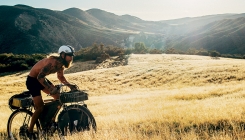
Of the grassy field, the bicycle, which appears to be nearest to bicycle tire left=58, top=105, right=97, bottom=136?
the bicycle

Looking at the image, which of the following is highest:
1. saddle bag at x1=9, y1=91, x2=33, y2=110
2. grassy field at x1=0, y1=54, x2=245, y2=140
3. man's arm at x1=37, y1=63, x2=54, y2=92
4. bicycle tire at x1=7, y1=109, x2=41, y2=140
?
man's arm at x1=37, y1=63, x2=54, y2=92

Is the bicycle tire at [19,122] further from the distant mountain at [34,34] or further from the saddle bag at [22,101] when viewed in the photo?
the distant mountain at [34,34]

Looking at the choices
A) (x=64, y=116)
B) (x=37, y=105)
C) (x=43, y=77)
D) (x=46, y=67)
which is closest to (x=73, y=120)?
(x=64, y=116)

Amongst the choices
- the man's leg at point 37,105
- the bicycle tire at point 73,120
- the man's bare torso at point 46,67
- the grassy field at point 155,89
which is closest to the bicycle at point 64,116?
the bicycle tire at point 73,120

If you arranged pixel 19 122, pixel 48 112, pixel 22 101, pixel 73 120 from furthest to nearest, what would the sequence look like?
pixel 19 122 → pixel 22 101 → pixel 48 112 → pixel 73 120

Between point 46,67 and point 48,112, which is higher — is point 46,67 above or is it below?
above

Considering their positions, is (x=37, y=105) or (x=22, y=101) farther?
(x=22, y=101)

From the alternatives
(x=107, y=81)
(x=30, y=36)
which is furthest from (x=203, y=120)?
(x=30, y=36)

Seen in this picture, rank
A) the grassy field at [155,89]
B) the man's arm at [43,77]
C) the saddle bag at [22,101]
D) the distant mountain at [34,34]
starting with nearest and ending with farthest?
1. the man's arm at [43,77]
2. the saddle bag at [22,101]
3. the grassy field at [155,89]
4. the distant mountain at [34,34]

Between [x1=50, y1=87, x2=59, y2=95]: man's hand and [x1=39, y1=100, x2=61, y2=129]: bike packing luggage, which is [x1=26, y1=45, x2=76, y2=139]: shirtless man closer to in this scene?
[x1=50, y1=87, x2=59, y2=95]: man's hand

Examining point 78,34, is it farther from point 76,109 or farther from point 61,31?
point 76,109

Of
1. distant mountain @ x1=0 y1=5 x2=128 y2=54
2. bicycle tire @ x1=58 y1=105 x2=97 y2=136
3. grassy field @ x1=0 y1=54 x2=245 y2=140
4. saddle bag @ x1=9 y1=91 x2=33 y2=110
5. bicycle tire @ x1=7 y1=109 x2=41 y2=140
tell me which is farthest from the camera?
distant mountain @ x1=0 y1=5 x2=128 y2=54

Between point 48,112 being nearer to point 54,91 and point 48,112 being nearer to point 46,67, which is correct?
point 54,91

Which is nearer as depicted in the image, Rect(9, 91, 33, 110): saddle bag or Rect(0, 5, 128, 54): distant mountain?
Rect(9, 91, 33, 110): saddle bag
